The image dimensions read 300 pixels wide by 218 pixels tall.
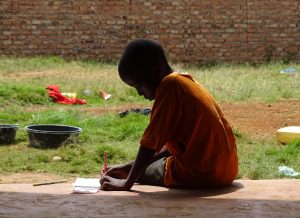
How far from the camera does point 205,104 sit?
3641 mm

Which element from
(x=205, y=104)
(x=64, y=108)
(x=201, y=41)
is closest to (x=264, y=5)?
(x=201, y=41)

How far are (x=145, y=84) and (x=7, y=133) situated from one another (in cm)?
382

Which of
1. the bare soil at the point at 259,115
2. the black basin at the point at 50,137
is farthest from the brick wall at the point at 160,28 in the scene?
the black basin at the point at 50,137

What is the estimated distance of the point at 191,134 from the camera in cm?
366

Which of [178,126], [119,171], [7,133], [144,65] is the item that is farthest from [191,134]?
[7,133]

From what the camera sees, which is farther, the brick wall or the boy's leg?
the brick wall

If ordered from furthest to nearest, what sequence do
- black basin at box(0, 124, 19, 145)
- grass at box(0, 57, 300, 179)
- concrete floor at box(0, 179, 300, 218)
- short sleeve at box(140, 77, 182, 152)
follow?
1. black basin at box(0, 124, 19, 145)
2. grass at box(0, 57, 300, 179)
3. short sleeve at box(140, 77, 182, 152)
4. concrete floor at box(0, 179, 300, 218)

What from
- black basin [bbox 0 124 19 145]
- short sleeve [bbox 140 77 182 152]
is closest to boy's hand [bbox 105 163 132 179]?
short sleeve [bbox 140 77 182 152]

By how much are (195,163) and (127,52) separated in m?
0.72

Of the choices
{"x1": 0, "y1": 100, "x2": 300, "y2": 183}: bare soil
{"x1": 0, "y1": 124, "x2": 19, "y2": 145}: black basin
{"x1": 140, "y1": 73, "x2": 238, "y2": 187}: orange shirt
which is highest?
{"x1": 140, "y1": 73, "x2": 238, "y2": 187}: orange shirt

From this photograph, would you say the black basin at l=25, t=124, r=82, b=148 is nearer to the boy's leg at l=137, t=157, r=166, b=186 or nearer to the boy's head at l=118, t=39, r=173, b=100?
the boy's leg at l=137, t=157, r=166, b=186

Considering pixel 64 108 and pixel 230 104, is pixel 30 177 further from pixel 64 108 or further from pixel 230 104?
pixel 230 104

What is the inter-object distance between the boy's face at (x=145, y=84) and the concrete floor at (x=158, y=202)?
0.57 metres

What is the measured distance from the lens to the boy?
11.6 feet
